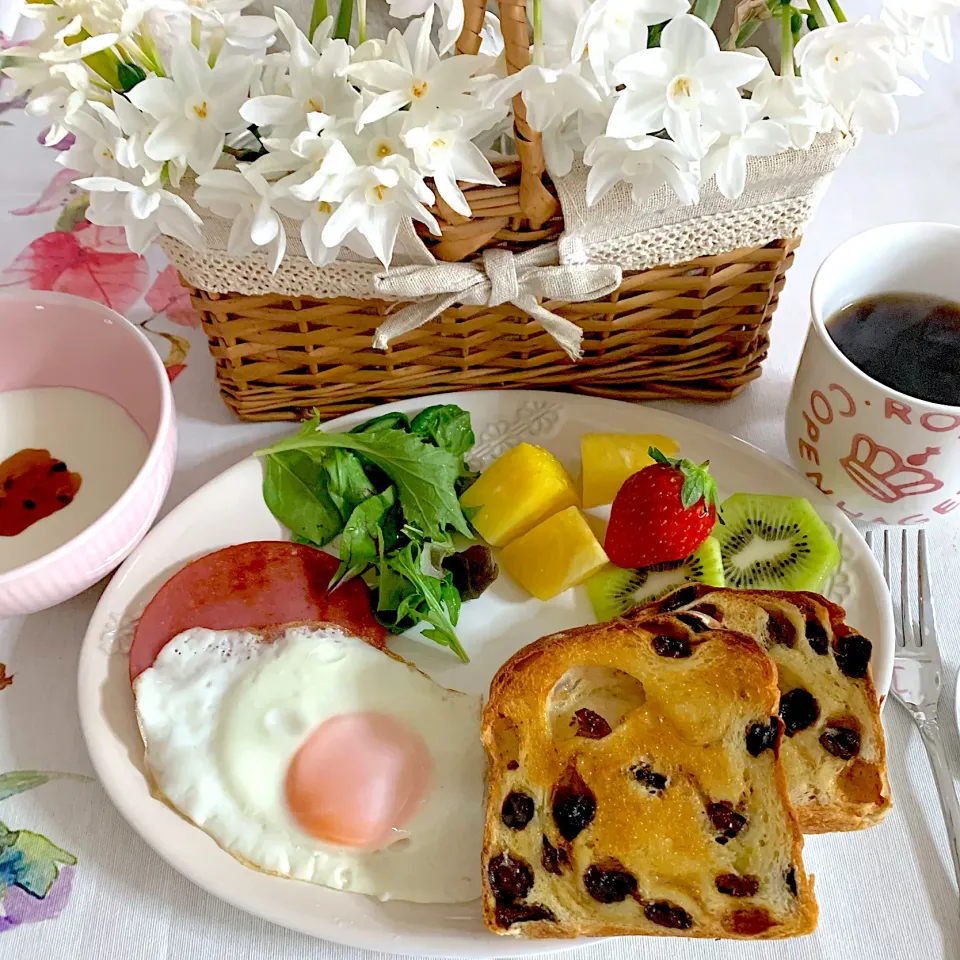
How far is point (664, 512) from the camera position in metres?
1.09

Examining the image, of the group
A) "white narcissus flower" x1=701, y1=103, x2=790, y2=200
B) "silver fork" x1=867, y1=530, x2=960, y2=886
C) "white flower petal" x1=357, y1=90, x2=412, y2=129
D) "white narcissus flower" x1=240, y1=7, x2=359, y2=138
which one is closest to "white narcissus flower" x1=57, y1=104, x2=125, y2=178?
"white narcissus flower" x1=240, y1=7, x2=359, y2=138

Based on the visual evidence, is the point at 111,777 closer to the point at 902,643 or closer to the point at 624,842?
the point at 624,842

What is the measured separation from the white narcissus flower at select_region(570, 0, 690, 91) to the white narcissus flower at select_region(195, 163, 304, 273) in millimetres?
320

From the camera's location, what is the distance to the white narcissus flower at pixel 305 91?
2.78 feet

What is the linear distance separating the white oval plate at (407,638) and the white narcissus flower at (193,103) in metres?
0.45

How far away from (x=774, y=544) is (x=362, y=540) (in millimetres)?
520

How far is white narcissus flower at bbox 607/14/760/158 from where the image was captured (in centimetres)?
79

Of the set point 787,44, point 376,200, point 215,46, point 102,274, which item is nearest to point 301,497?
point 376,200

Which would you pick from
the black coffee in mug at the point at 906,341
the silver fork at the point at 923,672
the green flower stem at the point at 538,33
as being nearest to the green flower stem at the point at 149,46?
the green flower stem at the point at 538,33

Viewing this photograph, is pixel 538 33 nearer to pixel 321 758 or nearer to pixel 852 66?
pixel 852 66

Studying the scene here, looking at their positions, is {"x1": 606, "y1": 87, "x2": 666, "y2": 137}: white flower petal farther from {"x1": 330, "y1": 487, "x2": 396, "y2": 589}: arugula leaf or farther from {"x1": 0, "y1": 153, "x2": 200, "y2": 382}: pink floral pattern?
{"x1": 0, "y1": 153, "x2": 200, "y2": 382}: pink floral pattern

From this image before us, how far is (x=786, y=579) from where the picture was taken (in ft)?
3.74

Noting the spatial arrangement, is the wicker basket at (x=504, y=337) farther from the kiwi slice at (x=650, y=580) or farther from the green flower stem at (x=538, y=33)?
the kiwi slice at (x=650, y=580)

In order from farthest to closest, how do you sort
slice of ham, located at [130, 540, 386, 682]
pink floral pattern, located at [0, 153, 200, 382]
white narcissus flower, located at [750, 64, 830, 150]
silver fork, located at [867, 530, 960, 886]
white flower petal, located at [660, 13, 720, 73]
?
1. pink floral pattern, located at [0, 153, 200, 382]
2. slice of ham, located at [130, 540, 386, 682]
3. silver fork, located at [867, 530, 960, 886]
4. white narcissus flower, located at [750, 64, 830, 150]
5. white flower petal, located at [660, 13, 720, 73]
